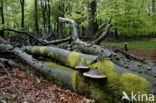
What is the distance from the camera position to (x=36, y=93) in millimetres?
2805

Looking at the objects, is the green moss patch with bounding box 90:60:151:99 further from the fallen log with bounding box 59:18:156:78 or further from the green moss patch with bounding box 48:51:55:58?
the green moss patch with bounding box 48:51:55:58

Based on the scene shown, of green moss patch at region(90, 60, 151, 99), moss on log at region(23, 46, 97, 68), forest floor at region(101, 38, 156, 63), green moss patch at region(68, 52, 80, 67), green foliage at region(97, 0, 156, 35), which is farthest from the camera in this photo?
green foliage at region(97, 0, 156, 35)

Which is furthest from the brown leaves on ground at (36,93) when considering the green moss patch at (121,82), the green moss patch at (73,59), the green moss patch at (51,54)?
the green moss patch at (51,54)

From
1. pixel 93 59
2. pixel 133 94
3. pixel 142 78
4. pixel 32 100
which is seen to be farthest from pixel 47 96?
pixel 142 78

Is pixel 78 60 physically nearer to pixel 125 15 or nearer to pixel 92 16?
pixel 92 16

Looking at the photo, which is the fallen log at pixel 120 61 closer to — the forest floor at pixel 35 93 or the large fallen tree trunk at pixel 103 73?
the large fallen tree trunk at pixel 103 73

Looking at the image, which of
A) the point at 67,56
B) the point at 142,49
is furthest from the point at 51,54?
the point at 142,49

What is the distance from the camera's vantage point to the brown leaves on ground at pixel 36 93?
248 centimetres

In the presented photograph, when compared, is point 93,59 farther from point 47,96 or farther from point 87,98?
point 47,96

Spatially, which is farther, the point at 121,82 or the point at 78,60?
the point at 78,60

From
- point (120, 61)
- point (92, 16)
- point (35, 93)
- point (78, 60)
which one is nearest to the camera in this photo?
point (35, 93)

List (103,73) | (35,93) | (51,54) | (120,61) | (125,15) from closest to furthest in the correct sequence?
1. (103,73)
2. (35,93)
3. (120,61)
4. (51,54)
5. (125,15)

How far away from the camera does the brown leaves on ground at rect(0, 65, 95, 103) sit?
2.48 metres

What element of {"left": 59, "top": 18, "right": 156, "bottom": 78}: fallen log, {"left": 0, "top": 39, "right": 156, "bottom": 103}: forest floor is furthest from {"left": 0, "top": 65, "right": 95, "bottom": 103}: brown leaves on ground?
{"left": 59, "top": 18, "right": 156, "bottom": 78}: fallen log
